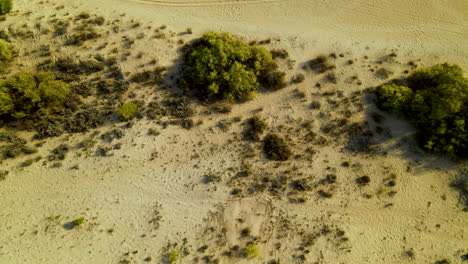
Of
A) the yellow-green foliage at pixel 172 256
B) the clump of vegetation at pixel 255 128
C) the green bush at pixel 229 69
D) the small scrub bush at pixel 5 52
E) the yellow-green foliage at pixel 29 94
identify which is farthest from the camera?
the small scrub bush at pixel 5 52

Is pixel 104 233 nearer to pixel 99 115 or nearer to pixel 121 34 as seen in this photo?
pixel 99 115

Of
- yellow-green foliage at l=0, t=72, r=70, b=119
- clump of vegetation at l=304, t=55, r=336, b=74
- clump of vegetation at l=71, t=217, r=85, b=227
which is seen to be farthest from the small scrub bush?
clump of vegetation at l=304, t=55, r=336, b=74

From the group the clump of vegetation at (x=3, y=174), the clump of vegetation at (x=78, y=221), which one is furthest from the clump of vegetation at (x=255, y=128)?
the clump of vegetation at (x=3, y=174)

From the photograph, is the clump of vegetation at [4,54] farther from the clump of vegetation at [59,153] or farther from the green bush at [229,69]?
the green bush at [229,69]

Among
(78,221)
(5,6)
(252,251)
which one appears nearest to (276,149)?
(252,251)

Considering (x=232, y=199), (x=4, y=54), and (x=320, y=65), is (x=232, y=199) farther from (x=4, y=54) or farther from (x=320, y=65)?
(x=4, y=54)

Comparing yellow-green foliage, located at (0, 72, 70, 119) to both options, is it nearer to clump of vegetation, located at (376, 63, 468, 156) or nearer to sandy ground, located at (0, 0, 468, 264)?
sandy ground, located at (0, 0, 468, 264)
